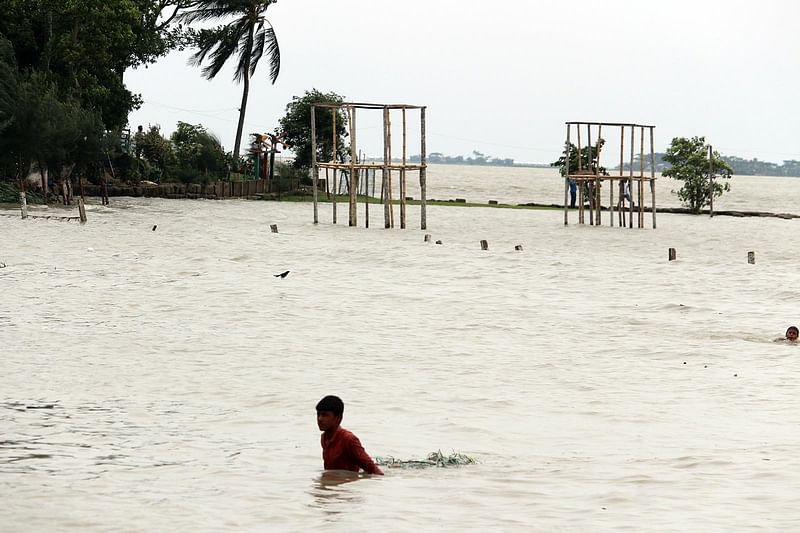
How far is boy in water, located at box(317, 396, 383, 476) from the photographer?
6.96 metres

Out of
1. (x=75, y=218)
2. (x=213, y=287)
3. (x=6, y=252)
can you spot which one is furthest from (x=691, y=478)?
(x=75, y=218)

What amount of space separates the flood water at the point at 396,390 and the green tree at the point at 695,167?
67.4 feet

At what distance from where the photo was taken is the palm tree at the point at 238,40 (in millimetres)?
47500

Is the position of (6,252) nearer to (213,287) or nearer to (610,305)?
(213,287)

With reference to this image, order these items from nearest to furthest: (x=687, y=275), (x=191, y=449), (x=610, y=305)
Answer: (x=191, y=449), (x=610, y=305), (x=687, y=275)

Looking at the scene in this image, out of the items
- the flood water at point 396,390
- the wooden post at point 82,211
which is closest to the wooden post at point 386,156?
the wooden post at point 82,211

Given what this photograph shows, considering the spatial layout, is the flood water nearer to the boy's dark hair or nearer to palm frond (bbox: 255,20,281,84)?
the boy's dark hair

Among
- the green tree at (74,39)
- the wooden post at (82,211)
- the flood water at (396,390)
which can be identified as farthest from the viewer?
the green tree at (74,39)

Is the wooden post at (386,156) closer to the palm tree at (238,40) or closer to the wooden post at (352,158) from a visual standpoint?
the wooden post at (352,158)

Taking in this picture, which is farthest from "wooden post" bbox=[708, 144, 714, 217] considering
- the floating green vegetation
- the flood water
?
the floating green vegetation

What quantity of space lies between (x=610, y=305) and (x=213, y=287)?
5.58 m

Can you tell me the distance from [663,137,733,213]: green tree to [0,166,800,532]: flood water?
20538mm

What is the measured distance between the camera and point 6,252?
20156mm

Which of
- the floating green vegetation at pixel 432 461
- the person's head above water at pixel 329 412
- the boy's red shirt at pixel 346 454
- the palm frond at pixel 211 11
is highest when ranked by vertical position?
the palm frond at pixel 211 11
